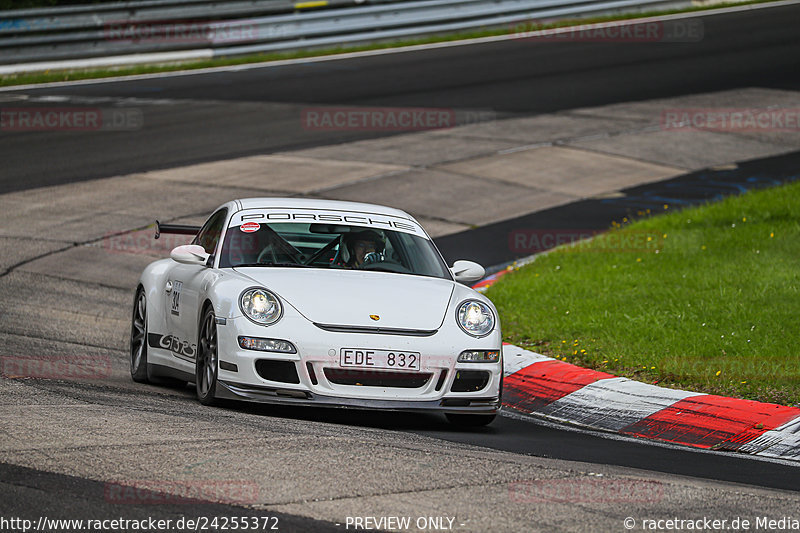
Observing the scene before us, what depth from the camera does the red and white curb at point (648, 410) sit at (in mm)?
7090

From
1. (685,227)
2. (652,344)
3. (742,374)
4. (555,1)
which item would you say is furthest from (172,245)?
(555,1)

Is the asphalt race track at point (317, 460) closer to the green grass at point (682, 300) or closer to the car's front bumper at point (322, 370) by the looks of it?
the car's front bumper at point (322, 370)

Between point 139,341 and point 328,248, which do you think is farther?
point 139,341

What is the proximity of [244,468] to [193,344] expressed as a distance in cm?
264

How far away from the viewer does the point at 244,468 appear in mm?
5305

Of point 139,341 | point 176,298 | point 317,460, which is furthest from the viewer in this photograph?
point 139,341

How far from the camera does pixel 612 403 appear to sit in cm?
797

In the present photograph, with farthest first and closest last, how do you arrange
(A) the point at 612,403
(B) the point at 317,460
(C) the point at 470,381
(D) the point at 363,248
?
(D) the point at 363,248, (A) the point at 612,403, (C) the point at 470,381, (B) the point at 317,460

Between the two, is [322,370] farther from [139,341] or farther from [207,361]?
[139,341]

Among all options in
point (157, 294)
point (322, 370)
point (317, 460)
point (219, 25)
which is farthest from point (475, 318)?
point (219, 25)

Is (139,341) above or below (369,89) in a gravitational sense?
below

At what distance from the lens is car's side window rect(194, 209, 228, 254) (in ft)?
27.8

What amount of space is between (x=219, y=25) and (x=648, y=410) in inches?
795

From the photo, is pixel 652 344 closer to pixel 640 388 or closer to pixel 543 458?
pixel 640 388
